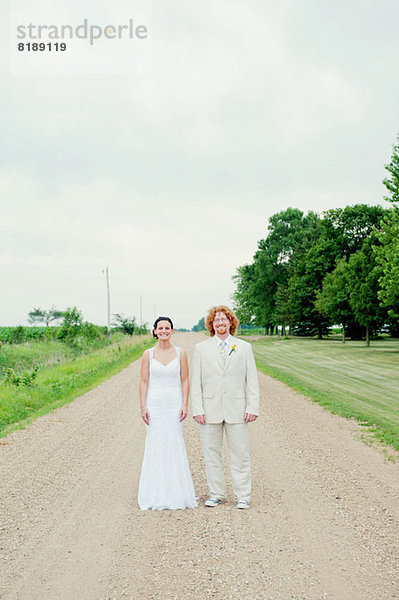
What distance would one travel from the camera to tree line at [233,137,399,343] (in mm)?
30219

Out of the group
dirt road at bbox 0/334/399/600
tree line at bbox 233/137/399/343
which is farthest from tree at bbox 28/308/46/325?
dirt road at bbox 0/334/399/600

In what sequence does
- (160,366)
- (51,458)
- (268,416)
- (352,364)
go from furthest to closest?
(352,364)
(268,416)
(51,458)
(160,366)

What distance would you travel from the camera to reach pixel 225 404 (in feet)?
18.0

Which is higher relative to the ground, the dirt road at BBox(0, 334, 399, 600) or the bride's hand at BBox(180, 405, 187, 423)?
the bride's hand at BBox(180, 405, 187, 423)

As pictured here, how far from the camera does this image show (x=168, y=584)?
3.68m

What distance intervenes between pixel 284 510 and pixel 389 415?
725 centimetres

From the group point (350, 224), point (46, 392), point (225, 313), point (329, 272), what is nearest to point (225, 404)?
point (225, 313)

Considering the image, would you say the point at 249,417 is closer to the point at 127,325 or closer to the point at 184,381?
the point at 184,381

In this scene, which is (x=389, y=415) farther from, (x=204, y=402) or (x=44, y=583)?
(x=44, y=583)

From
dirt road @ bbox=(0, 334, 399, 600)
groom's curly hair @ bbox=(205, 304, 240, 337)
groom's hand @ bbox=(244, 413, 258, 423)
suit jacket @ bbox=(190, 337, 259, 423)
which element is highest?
groom's curly hair @ bbox=(205, 304, 240, 337)

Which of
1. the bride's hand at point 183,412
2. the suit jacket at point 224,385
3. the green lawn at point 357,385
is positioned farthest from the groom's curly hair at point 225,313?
the green lawn at point 357,385

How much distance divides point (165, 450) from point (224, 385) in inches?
36.7

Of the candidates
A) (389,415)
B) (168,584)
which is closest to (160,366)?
(168,584)

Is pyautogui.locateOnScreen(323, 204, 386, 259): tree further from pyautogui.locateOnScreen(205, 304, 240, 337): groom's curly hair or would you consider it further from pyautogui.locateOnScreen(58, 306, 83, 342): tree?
pyautogui.locateOnScreen(205, 304, 240, 337): groom's curly hair
